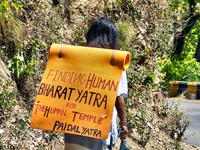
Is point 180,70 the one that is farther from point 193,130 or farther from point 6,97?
point 6,97

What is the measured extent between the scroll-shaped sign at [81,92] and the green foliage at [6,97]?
55.4 inches

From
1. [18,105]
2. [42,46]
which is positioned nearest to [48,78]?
[18,105]

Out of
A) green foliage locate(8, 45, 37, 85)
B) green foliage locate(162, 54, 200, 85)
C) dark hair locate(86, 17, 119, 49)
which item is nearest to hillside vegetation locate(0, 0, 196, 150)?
green foliage locate(8, 45, 37, 85)

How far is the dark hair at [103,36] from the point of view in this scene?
2588mm

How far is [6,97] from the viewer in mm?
3730

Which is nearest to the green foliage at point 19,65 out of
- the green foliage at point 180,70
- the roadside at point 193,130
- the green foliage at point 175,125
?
the green foliage at point 175,125

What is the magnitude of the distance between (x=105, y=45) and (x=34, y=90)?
225 centimetres

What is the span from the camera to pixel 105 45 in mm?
2586

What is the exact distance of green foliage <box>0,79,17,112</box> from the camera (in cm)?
367

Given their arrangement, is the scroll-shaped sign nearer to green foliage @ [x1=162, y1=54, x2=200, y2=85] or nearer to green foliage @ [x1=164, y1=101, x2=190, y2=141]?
green foliage @ [x1=164, y1=101, x2=190, y2=141]

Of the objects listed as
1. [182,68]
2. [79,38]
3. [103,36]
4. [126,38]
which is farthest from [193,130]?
[182,68]

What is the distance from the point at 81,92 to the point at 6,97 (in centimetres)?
174

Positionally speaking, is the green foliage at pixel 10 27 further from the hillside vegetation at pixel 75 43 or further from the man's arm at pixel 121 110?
the man's arm at pixel 121 110

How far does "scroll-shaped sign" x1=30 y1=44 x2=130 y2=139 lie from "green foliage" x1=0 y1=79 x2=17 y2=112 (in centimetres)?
141
